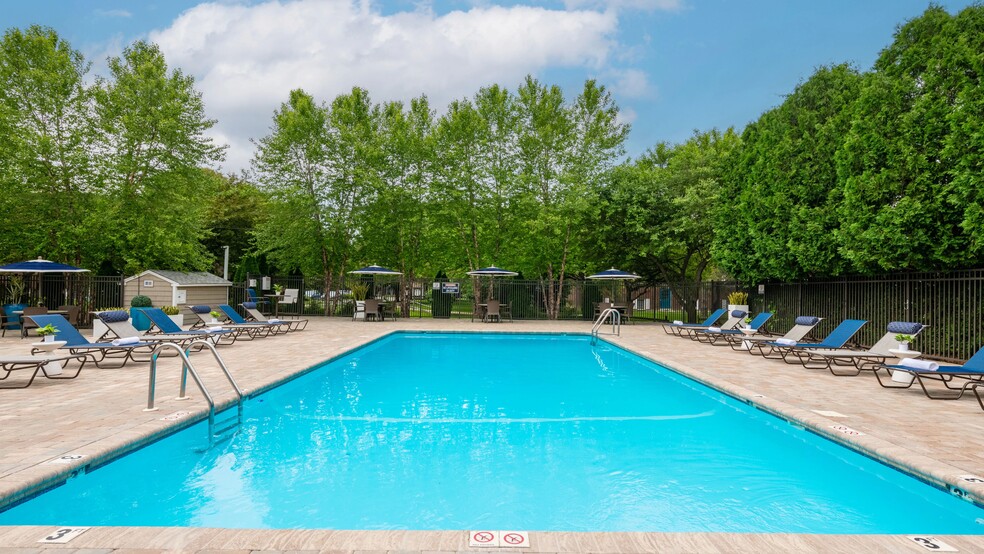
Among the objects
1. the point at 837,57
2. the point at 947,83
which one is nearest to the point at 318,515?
the point at 947,83

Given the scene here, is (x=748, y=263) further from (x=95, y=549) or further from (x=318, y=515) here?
(x=95, y=549)

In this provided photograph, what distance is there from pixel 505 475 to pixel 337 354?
7213 mm

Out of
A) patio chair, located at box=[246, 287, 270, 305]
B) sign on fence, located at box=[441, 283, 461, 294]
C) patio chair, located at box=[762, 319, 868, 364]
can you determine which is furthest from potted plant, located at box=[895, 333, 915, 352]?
patio chair, located at box=[246, 287, 270, 305]

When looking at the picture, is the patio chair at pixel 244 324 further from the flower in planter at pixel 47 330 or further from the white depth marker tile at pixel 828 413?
the white depth marker tile at pixel 828 413

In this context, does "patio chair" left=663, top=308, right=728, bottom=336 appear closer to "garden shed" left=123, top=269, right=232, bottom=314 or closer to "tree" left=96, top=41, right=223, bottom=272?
"garden shed" left=123, top=269, right=232, bottom=314

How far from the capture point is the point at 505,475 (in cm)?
466

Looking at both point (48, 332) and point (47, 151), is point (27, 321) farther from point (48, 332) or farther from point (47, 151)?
point (47, 151)

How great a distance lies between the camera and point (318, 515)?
3795 millimetres

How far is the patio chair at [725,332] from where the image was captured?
1368 cm

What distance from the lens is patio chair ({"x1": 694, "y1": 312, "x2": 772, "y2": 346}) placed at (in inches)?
539

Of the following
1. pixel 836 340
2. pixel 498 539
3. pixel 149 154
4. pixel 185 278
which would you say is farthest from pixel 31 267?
pixel 836 340

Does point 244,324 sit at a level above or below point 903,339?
below

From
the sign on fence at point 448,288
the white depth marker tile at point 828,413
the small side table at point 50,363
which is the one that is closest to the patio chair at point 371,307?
the sign on fence at point 448,288

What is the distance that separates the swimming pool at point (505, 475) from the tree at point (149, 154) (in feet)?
53.6
